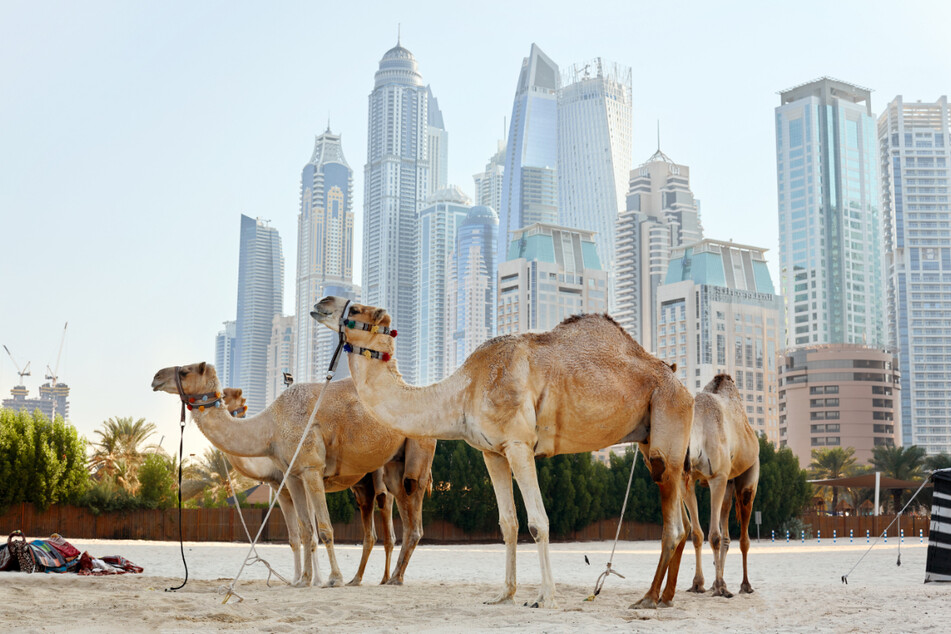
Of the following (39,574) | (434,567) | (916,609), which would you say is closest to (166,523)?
(434,567)

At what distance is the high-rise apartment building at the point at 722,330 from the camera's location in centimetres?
18462

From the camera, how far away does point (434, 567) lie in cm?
2377

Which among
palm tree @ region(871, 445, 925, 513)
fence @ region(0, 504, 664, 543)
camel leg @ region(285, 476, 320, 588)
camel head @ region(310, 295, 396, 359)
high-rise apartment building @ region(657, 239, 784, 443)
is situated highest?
high-rise apartment building @ region(657, 239, 784, 443)

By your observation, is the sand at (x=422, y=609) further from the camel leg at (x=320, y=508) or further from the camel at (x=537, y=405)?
the camel at (x=537, y=405)

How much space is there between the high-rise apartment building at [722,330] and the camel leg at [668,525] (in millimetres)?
174049

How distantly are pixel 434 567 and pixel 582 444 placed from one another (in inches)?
536

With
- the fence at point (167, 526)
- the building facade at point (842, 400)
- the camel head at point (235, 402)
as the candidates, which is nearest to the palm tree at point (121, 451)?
the fence at point (167, 526)

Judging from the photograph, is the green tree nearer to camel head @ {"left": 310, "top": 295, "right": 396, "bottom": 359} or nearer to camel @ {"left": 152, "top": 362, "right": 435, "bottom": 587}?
camel @ {"left": 152, "top": 362, "right": 435, "bottom": 587}

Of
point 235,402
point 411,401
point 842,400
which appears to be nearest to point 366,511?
point 235,402

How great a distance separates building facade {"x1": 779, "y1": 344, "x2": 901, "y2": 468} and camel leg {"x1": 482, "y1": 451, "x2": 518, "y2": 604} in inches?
6166

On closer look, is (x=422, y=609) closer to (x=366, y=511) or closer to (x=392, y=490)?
(x=392, y=490)

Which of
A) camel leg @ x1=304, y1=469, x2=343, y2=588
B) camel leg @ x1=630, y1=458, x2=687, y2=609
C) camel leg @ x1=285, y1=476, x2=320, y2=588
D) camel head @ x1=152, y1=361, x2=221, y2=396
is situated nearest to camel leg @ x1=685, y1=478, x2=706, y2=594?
camel leg @ x1=630, y1=458, x2=687, y2=609

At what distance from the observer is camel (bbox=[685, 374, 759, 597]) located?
42.9 feet

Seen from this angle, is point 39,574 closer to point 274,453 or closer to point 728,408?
point 274,453
